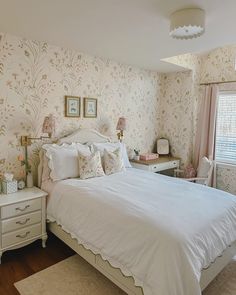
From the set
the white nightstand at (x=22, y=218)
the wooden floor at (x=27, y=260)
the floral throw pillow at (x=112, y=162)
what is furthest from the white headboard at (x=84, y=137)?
the wooden floor at (x=27, y=260)

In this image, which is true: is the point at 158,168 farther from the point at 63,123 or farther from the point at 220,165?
the point at 63,123

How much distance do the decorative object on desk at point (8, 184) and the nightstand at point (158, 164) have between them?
1.98 metres

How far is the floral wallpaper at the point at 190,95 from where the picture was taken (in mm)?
3801

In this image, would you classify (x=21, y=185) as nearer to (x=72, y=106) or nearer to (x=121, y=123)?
(x=72, y=106)

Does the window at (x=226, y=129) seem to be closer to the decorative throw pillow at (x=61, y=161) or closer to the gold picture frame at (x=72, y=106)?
the gold picture frame at (x=72, y=106)

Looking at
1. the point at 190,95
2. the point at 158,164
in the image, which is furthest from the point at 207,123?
the point at 158,164

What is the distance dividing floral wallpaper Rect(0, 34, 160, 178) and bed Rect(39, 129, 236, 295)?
0.79m

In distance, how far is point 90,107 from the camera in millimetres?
3297

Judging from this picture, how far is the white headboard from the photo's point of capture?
2965 mm

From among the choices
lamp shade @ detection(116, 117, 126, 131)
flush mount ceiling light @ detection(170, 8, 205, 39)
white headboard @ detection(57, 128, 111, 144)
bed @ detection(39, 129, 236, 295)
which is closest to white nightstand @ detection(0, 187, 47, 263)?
bed @ detection(39, 129, 236, 295)

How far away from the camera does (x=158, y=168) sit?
3795mm

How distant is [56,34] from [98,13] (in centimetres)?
73

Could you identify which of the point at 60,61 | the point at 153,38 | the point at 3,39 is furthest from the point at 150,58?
the point at 3,39

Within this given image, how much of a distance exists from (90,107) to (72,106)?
1.03 feet
